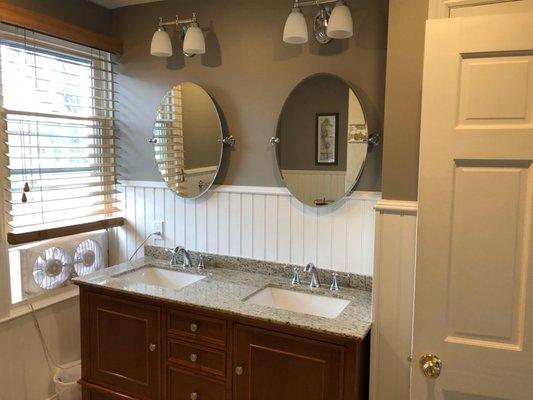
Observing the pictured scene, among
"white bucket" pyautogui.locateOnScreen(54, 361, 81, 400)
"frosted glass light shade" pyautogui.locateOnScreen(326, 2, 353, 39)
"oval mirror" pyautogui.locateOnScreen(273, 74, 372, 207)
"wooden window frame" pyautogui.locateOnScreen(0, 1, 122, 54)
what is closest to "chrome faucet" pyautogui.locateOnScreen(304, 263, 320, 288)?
"oval mirror" pyautogui.locateOnScreen(273, 74, 372, 207)

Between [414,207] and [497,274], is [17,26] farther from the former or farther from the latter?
[497,274]

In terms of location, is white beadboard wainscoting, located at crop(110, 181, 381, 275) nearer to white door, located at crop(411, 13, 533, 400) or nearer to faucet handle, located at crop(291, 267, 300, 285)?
faucet handle, located at crop(291, 267, 300, 285)

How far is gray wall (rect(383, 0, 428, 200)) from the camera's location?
159 cm

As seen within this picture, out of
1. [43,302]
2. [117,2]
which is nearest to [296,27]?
[117,2]

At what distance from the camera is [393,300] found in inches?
68.2

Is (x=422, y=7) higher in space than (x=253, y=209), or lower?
higher

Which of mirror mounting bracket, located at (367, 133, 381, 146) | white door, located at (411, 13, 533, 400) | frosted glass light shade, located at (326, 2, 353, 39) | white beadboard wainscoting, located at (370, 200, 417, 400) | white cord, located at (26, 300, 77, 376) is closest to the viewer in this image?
white door, located at (411, 13, 533, 400)

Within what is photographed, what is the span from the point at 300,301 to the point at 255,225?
1.64 feet

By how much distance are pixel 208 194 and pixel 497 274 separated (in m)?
1.63

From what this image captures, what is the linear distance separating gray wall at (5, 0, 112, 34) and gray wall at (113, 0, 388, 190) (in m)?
0.08

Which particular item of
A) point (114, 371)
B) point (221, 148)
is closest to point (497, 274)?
point (221, 148)

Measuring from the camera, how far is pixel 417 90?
1.61 meters

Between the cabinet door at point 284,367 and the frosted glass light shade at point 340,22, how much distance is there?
1343 millimetres

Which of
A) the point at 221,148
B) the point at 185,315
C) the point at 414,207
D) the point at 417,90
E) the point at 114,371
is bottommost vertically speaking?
the point at 114,371
